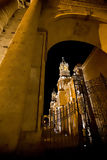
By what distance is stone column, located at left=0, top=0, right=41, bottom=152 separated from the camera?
1.12 metres

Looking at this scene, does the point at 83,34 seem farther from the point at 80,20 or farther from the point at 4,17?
the point at 4,17

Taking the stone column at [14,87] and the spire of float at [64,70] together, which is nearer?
the stone column at [14,87]

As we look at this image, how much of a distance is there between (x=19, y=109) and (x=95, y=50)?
8492mm

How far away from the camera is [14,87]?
4.71 ft

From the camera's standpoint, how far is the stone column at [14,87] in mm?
1116

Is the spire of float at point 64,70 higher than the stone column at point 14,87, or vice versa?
the spire of float at point 64,70

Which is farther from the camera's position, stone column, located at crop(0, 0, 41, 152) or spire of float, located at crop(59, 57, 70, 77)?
spire of float, located at crop(59, 57, 70, 77)

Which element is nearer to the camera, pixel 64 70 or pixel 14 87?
pixel 14 87

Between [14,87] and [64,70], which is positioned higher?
[64,70]

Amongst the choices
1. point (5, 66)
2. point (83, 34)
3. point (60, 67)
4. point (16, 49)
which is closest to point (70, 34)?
point (83, 34)

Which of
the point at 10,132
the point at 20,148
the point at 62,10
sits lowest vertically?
the point at 20,148

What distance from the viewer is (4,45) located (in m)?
3.23

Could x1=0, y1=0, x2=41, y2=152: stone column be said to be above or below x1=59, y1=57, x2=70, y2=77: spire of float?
below

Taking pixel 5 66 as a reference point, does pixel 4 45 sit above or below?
above
